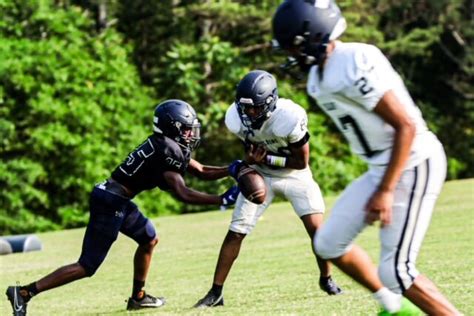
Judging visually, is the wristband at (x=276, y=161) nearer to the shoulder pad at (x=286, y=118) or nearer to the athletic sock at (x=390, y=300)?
the shoulder pad at (x=286, y=118)

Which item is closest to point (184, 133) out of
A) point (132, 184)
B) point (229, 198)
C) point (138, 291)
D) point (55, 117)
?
point (132, 184)

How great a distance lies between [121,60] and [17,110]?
11.4 ft

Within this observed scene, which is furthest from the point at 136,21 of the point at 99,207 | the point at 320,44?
the point at 320,44

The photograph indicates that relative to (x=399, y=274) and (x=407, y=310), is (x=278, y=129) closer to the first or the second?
(x=407, y=310)

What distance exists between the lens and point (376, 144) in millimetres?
5840

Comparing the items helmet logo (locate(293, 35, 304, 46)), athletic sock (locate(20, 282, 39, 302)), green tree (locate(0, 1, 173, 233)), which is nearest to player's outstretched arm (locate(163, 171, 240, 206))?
athletic sock (locate(20, 282, 39, 302))

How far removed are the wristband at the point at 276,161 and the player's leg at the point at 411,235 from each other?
2687 millimetres

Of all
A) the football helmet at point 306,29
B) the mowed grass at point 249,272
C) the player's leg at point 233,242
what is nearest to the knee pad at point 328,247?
the football helmet at point 306,29

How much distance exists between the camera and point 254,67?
33.4 m

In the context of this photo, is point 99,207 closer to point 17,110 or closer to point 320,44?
point 320,44

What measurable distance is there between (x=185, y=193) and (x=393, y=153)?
8.65 feet

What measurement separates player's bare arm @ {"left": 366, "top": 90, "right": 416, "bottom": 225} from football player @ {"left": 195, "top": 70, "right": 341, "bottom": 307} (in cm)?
252

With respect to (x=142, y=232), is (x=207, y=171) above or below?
above

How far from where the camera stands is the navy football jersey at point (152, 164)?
27.1 feet
